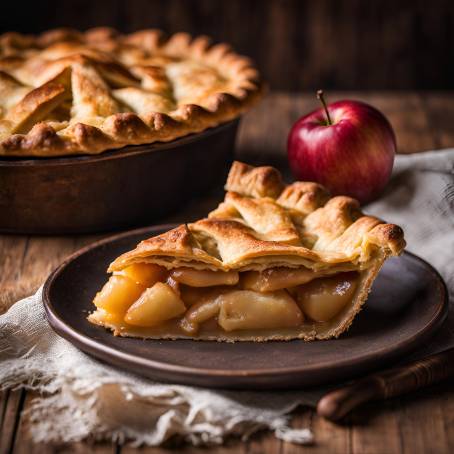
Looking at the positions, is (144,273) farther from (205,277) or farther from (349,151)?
(349,151)

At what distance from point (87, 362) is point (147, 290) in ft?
0.75

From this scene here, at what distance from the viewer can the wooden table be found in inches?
68.5

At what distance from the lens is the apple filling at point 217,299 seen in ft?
6.84

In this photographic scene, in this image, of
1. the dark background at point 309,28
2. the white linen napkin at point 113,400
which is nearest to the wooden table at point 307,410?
the white linen napkin at point 113,400

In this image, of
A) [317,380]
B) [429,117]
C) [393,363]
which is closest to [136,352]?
[317,380]

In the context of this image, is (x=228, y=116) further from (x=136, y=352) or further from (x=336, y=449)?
(x=336, y=449)

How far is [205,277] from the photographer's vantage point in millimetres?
2092

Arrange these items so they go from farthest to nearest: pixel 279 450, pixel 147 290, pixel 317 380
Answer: pixel 147 290 < pixel 317 380 < pixel 279 450

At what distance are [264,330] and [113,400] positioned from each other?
0.43 meters

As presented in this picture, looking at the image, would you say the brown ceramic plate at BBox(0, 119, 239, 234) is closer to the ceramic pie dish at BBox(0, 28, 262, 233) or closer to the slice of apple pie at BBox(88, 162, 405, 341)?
the ceramic pie dish at BBox(0, 28, 262, 233)

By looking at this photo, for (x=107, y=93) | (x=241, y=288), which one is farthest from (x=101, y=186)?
(x=241, y=288)

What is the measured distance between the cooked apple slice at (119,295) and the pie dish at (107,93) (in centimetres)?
64

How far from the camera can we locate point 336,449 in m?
1.73

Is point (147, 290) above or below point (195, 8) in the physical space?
above
